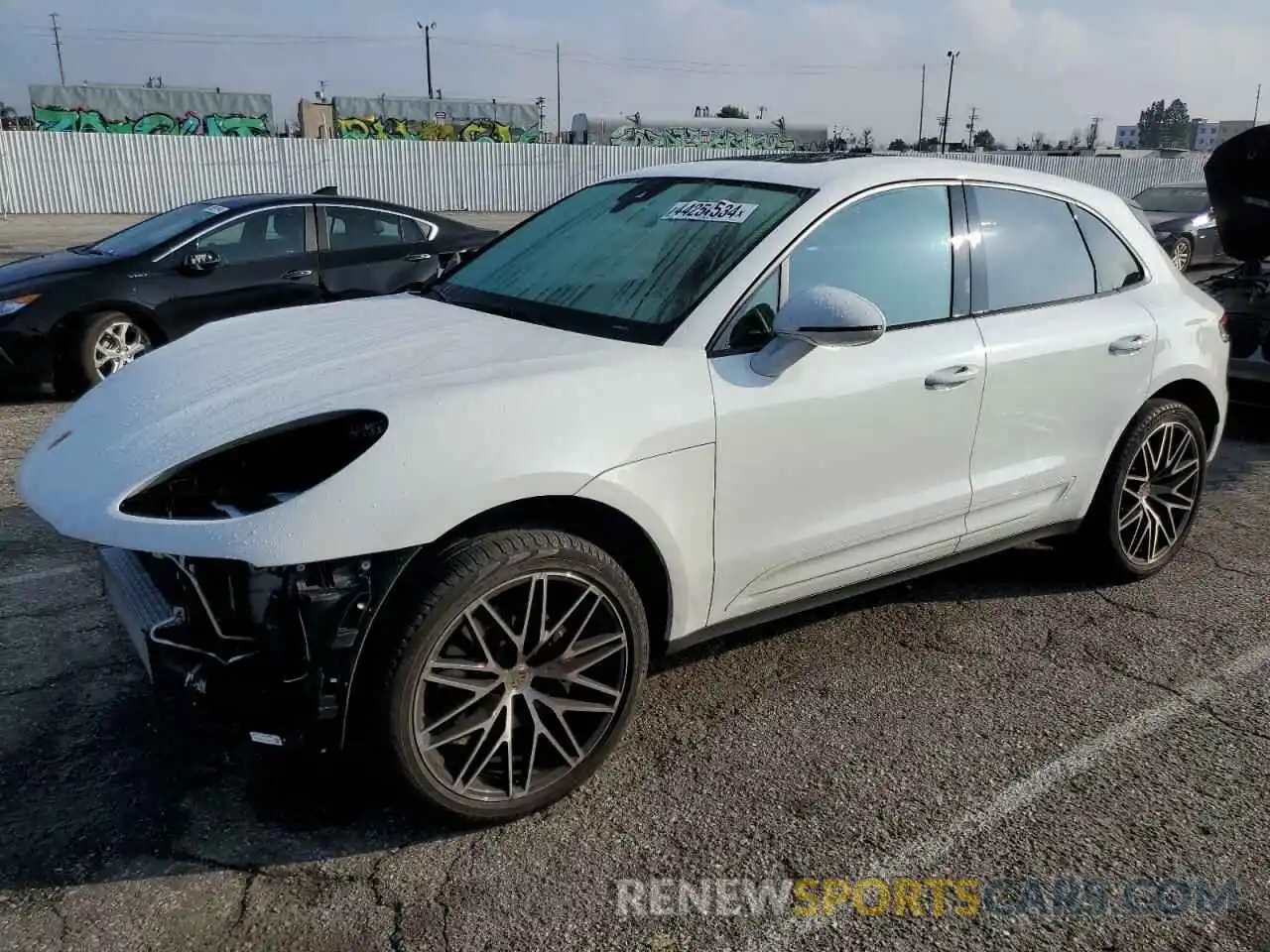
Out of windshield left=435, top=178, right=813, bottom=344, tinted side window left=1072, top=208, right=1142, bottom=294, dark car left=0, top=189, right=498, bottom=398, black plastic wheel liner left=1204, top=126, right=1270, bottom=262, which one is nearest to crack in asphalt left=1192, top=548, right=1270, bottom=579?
tinted side window left=1072, top=208, right=1142, bottom=294

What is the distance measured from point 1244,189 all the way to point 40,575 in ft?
24.5

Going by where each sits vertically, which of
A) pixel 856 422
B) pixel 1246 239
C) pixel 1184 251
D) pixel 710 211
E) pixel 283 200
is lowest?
Answer: pixel 1184 251

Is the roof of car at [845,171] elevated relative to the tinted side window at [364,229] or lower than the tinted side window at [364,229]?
elevated

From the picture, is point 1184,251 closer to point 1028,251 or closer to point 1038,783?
point 1028,251

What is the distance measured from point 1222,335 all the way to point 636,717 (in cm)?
312

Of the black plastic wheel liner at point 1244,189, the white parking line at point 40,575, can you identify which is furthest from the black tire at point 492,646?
the black plastic wheel liner at point 1244,189

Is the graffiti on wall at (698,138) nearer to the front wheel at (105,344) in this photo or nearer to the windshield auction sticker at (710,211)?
the front wheel at (105,344)

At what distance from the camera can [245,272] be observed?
24.4ft

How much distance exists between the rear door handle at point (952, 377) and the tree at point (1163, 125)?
11848cm

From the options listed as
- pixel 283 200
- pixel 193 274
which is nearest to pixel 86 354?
pixel 193 274

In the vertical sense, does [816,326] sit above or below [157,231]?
above

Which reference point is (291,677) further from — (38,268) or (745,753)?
(38,268)

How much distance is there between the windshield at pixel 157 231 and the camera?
732cm

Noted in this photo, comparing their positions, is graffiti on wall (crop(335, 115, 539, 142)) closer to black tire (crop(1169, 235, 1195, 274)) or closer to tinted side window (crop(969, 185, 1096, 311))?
black tire (crop(1169, 235, 1195, 274))
